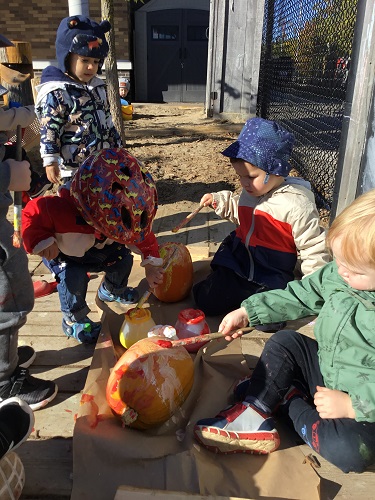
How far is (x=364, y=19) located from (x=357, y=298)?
149 cm

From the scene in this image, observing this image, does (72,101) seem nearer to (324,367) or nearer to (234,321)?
(234,321)

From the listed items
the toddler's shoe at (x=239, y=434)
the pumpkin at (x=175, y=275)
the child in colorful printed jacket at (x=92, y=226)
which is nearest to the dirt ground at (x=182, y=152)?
the pumpkin at (x=175, y=275)

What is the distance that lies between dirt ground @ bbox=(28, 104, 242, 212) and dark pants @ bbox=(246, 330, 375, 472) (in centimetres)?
269

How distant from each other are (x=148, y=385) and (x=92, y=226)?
2.37 ft

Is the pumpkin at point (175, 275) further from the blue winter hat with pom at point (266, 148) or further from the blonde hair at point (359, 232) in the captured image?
the blonde hair at point (359, 232)

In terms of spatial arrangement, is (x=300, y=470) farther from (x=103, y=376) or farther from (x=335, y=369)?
(x=103, y=376)

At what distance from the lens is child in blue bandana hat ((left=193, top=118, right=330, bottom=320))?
7.95ft

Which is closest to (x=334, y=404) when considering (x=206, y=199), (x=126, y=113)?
(x=206, y=199)

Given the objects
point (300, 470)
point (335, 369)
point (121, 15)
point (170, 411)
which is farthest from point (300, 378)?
point (121, 15)

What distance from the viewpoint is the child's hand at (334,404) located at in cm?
Result: 157

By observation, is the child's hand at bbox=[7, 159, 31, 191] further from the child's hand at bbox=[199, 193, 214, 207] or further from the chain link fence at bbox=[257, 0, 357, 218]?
the chain link fence at bbox=[257, 0, 357, 218]

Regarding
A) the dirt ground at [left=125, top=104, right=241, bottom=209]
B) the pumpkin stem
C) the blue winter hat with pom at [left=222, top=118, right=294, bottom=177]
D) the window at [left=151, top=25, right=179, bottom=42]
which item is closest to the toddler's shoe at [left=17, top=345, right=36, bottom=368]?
the pumpkin stem

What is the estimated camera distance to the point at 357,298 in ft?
5.28

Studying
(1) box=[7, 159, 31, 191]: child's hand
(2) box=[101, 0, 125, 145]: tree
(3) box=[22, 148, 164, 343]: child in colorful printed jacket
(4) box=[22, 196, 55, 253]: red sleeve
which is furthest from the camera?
(2) box=[101, 0, 125, 145]: tree
